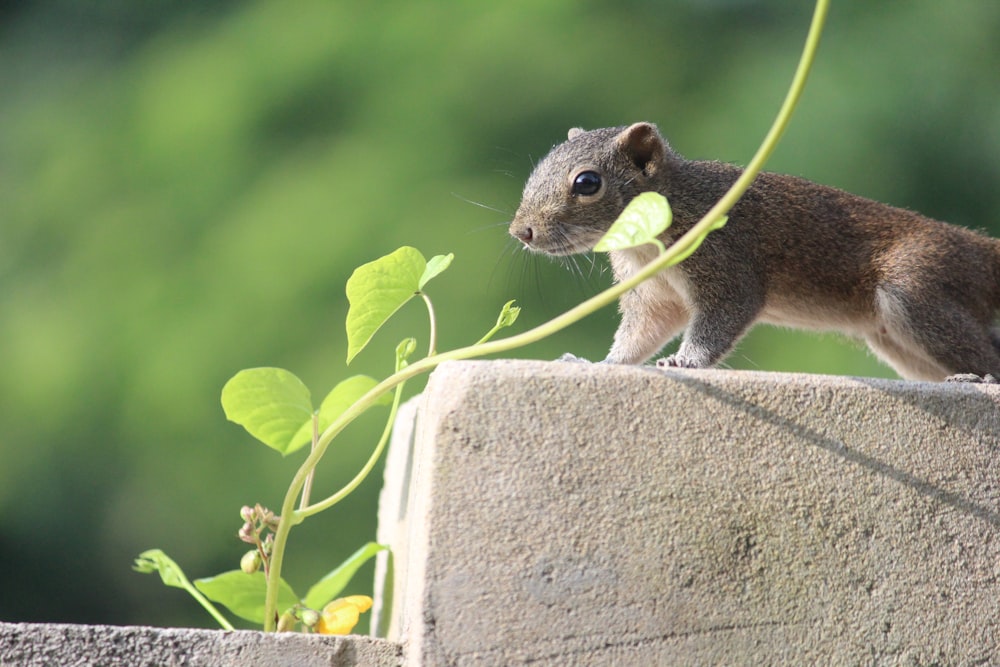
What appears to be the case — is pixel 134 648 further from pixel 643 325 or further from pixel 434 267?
pixel 643 325

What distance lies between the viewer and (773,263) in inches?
69.4

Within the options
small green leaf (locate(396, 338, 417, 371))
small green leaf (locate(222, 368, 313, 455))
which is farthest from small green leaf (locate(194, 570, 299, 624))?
small green leaf (locate(396, 338, 417, 371))

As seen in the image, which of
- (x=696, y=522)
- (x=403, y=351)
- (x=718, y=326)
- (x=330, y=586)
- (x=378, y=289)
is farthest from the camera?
(x=718, y=326)

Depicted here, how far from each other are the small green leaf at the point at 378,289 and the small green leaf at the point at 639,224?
274mm

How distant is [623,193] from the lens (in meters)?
1.82

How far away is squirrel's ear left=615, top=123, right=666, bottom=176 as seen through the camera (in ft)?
5.96

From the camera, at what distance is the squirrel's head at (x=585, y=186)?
69.0 inches

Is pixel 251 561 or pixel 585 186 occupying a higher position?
pixel 585 186

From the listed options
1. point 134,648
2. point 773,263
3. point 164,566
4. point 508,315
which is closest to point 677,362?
point 773,263

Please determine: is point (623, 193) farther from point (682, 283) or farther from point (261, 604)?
point (261, 604)

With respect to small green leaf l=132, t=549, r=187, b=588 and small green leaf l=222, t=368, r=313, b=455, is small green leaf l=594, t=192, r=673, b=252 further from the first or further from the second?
small green leaf l=132, t=549, r=187, b=588

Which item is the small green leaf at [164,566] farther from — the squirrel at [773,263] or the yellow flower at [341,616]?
the squirrel at [773,263]

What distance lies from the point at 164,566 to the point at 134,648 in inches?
17.7

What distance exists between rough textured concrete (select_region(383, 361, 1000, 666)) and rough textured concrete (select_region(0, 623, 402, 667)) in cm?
13
